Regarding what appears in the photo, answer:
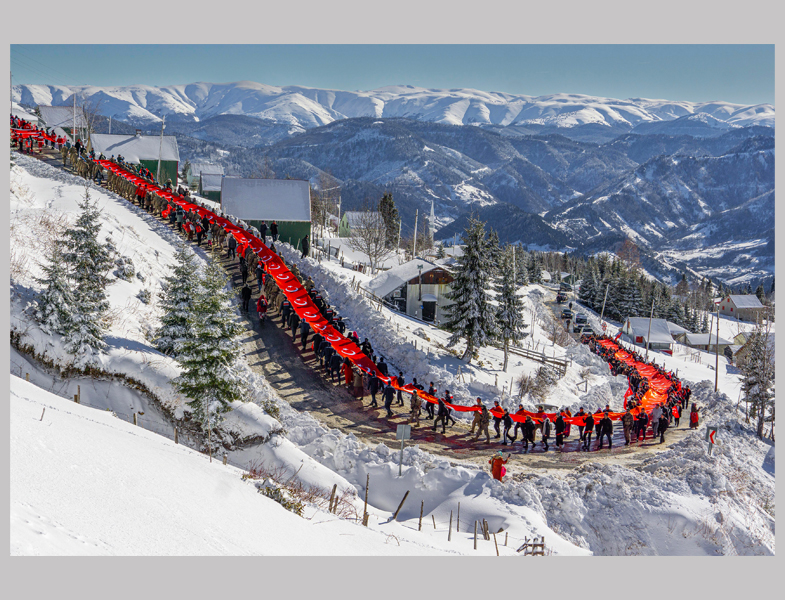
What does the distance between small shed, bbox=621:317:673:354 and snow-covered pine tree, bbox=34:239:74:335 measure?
237ft

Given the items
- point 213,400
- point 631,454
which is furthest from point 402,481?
point 631,454

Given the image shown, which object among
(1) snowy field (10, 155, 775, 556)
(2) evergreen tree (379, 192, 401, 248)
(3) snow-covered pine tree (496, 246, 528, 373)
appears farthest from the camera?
(2) evergreen tree (379, 192, 401, 248)

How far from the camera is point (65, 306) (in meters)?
17.9

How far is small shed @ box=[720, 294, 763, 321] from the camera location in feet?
404

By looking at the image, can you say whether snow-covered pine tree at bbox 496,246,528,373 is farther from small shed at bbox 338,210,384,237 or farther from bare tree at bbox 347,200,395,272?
small shed at bbox 338,210,384,237

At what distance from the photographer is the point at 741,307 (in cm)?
12450

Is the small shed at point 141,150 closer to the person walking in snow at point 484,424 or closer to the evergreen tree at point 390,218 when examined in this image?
the evergreen tree at point 390,218

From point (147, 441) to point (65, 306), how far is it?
6585mm

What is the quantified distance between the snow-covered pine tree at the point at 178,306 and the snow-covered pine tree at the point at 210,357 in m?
2.40

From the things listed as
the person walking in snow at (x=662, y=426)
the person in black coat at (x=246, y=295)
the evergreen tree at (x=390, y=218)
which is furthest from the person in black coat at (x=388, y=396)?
the evergreen tree at (x=390, y=218)

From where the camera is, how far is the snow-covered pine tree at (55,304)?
697 inches

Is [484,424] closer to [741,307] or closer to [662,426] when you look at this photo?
[662,426]

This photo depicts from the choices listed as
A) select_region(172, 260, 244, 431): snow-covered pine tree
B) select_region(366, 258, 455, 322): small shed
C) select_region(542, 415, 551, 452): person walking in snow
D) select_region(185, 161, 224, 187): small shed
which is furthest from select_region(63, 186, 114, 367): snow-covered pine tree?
select_region(185, 161, 224, 187): small shed

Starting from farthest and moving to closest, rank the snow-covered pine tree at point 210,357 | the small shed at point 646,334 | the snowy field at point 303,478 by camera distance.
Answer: the small shed at point 646,334 < the snow-covered pine tree at point 210,357 < the snowy field at point 303,478
